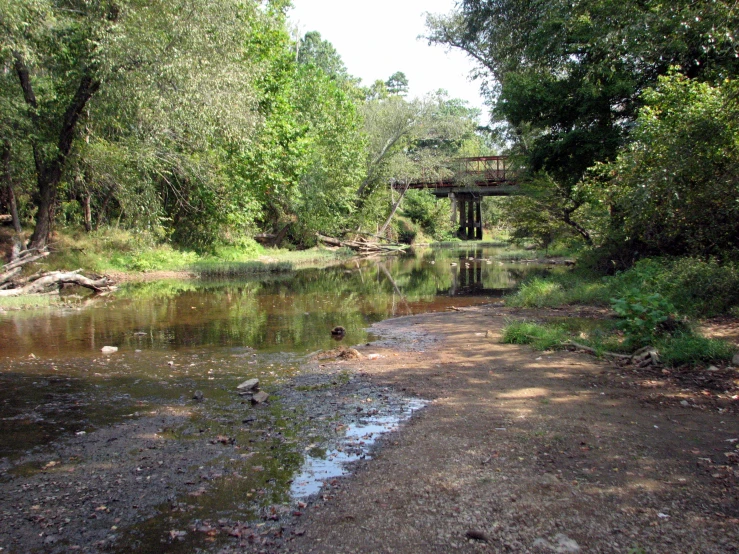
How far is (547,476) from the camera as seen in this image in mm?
4250

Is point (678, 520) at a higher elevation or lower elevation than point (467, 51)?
lower

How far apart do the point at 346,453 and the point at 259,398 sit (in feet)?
5.92

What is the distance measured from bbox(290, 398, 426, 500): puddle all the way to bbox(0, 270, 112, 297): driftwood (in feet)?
41.6

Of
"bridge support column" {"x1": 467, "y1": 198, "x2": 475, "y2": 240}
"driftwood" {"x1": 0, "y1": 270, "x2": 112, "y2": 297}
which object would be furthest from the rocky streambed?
"bridge support column" {"x1": 467, "y1": 198, "x2": 475, "y2": 240}

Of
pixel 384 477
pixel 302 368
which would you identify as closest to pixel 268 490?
pixel 384 477

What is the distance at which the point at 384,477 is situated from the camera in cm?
439

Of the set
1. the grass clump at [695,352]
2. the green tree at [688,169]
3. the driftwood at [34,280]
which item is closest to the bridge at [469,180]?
the green tree at [688,169]

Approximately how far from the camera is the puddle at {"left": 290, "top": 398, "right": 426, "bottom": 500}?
433 cm

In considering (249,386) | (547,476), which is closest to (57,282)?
(249,386)

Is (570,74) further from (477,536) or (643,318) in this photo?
(477,536)

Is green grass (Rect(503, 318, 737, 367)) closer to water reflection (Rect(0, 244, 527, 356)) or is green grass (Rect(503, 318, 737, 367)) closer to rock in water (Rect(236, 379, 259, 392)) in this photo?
water reflection (Rect(0, 244, 527, 356))

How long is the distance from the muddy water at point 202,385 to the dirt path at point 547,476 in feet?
1.85

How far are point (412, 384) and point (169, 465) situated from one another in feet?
11.2

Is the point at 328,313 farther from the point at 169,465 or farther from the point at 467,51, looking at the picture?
the point at 467,51
